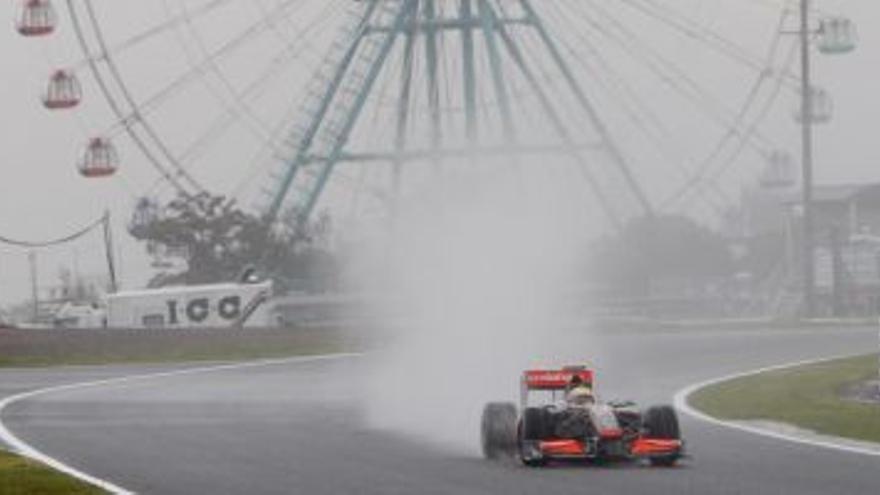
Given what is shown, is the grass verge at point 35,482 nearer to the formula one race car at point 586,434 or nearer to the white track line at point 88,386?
the white track line at point 88,386

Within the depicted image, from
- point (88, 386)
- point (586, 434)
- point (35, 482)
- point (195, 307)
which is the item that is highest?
point (586, 434)

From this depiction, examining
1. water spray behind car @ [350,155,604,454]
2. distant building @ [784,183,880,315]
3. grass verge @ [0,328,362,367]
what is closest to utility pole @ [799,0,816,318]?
distant building @ [784,183,880,315]

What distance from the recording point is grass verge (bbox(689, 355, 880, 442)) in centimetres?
2976

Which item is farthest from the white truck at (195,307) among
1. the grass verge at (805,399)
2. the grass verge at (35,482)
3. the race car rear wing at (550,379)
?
the grass verge at (35,482)

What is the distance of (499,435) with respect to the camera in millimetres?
25016

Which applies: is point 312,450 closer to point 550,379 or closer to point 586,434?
point 550,379

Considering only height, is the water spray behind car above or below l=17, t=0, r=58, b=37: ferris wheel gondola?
below

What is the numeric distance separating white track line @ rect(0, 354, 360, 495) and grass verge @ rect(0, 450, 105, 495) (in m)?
0.17

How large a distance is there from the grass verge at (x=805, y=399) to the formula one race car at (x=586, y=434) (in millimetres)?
4214

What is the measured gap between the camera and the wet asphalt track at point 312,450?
21281 millimetres

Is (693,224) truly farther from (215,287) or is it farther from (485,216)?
(485,216)

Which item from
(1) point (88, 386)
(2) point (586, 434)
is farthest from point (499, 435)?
(1) point (88, 386)

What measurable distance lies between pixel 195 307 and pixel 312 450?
6471 cm

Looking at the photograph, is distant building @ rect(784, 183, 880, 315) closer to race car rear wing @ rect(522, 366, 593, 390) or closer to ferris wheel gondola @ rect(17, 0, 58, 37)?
ferris wheel gondola @ rect(17, 0, 58, 37)
